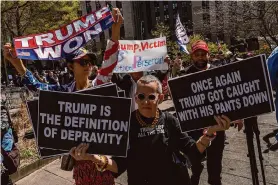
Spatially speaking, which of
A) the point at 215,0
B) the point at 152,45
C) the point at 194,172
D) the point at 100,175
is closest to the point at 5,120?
the point at 100,175

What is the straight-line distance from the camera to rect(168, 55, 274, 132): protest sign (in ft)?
7.47

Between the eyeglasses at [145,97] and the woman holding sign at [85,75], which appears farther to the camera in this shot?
the woman holding sign at [85,75]

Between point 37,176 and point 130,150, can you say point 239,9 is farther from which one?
point 130,150

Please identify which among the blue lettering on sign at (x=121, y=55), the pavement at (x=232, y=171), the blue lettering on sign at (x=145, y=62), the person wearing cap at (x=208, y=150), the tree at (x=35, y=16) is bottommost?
the pavement at (x=232, y=171)

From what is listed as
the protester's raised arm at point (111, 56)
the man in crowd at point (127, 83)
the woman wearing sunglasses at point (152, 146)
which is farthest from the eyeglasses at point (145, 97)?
the man in crowd at point (127, 83)

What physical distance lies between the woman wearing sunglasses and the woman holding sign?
31 centimetres

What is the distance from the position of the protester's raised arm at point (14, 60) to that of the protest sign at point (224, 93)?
149 cm

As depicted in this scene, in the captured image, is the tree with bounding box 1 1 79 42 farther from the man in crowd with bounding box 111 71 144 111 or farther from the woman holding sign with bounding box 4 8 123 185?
the woman holding sign with bounding box 4 8 123 185

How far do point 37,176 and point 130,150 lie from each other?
386 centimetres

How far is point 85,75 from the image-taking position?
287 centimetres

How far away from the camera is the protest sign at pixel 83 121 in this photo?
2.22 m

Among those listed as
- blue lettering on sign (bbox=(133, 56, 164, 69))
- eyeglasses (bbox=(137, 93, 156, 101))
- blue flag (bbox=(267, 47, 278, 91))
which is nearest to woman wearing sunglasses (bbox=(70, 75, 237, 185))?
eyeglasses (bbox=(137, 93, 156, 101))

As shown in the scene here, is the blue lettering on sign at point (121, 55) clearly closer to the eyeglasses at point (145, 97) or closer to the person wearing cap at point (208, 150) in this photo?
the person wearing cap at point (208, 150)

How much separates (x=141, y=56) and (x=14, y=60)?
9.15 ft
